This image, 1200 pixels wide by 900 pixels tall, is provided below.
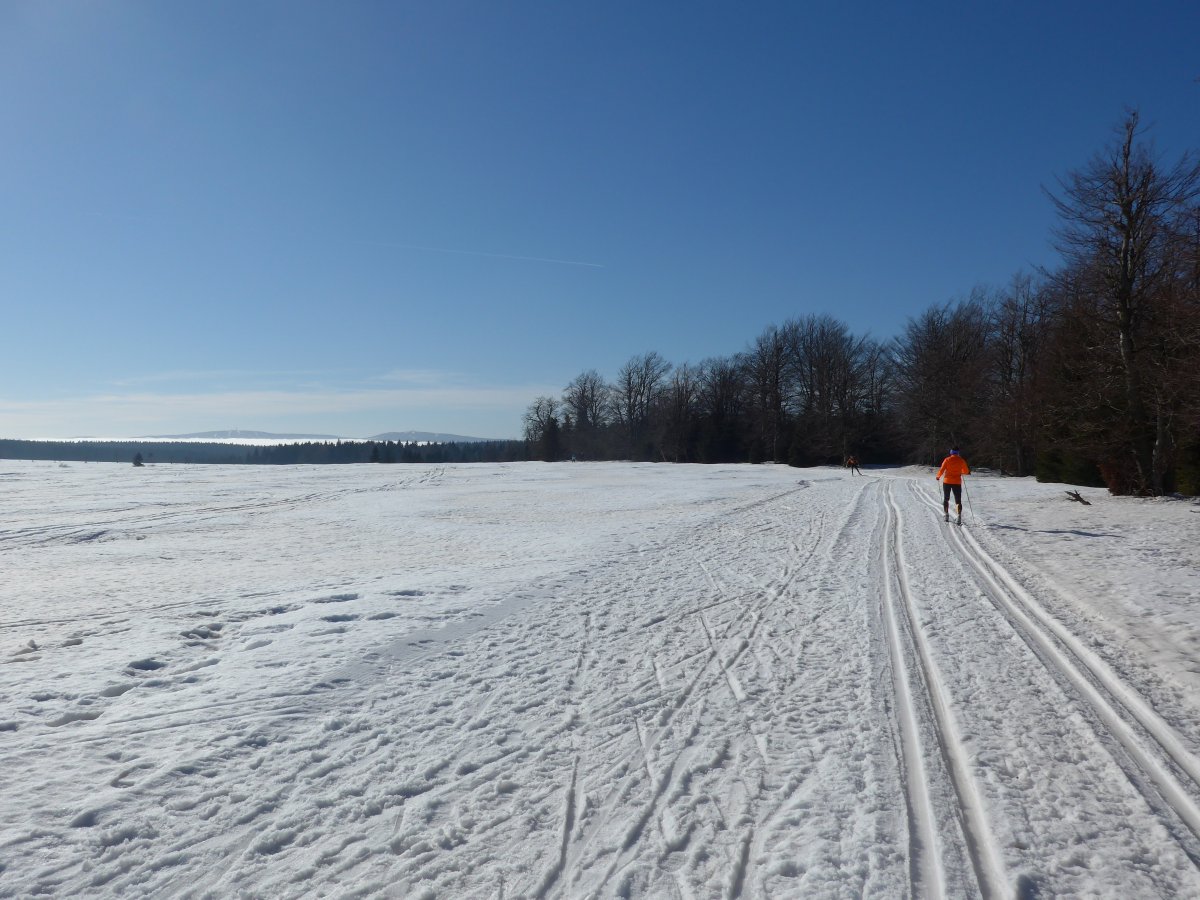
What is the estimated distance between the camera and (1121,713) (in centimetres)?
495

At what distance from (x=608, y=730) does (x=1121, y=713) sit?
12.1ft

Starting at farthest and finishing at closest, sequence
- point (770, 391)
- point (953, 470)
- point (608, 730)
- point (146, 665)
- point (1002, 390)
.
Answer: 1. point (770, 391)
2. point (1002, 390)
3. point (953, 470)
4. point (146, 665)
5. point (608, 730)

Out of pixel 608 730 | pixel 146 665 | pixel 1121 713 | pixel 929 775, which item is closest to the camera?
pixel 929 775

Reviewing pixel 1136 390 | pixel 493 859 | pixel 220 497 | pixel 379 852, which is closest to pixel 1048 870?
pixel 493 859

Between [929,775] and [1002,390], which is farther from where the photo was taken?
[1002,390]

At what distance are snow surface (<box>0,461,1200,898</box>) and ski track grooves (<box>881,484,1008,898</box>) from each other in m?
0.02

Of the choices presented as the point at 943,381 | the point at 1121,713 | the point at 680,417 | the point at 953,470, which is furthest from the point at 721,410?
the point at 1121,713

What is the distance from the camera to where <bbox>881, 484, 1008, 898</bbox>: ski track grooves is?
3.12m

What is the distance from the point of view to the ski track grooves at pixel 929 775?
312 centimetres

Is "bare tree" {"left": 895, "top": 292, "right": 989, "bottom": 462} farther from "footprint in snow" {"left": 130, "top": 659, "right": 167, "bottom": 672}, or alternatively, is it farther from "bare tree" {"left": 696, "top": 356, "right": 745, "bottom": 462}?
"footprint in snow" {"left": 130, "top": 659, "right": 167, "bottom": 672}

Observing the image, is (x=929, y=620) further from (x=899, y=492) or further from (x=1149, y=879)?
(x=899, y=492)

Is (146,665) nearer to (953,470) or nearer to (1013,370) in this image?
(953,470)

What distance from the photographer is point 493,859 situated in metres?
3.27

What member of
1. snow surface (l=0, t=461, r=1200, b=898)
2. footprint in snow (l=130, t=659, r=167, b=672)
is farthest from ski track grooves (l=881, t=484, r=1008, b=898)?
footprint in snow (l=130, t=659, r=167, b=672)
